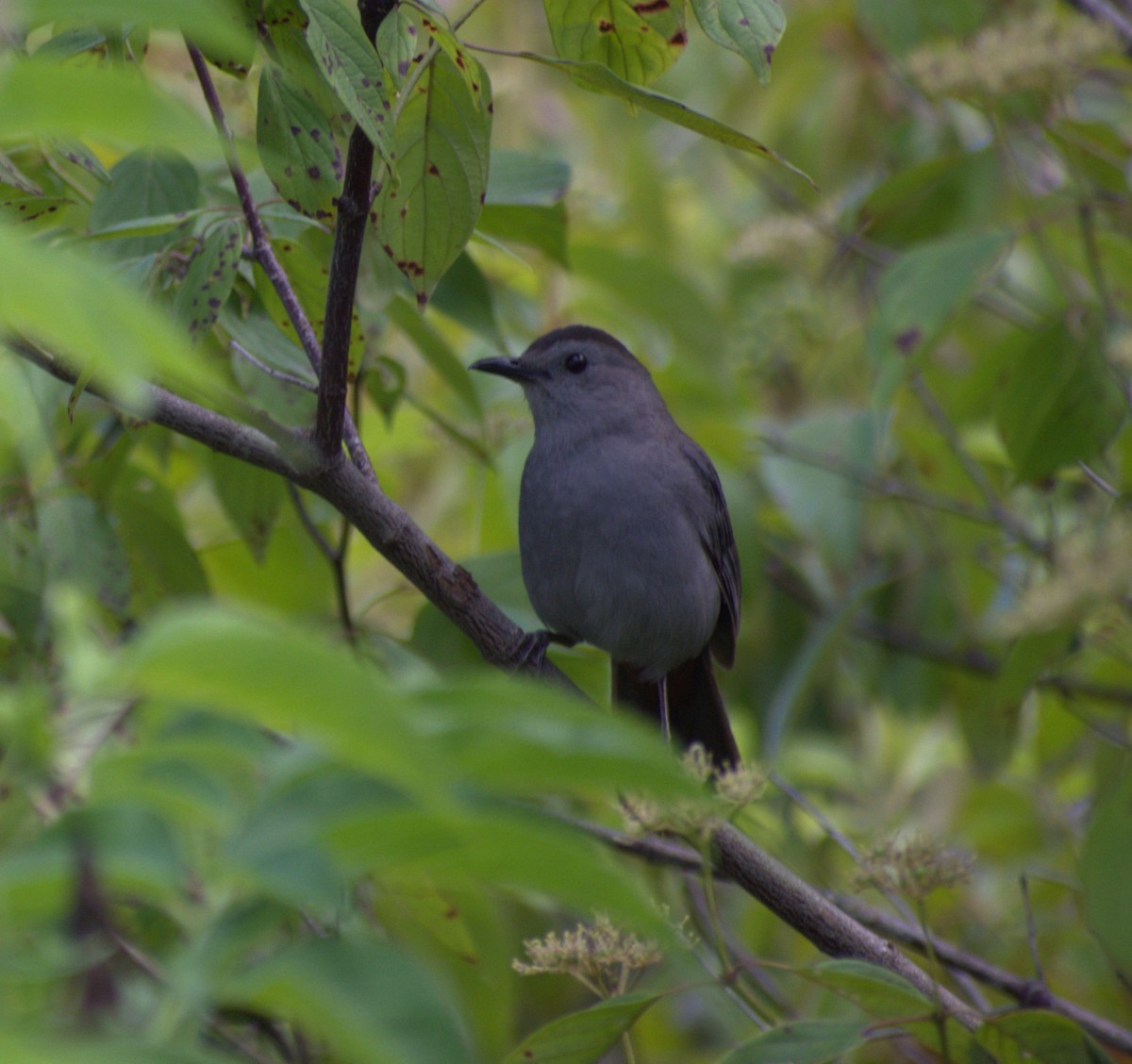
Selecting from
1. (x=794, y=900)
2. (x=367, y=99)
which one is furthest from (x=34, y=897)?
(x=794, y=900)

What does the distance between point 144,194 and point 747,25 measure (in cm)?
135

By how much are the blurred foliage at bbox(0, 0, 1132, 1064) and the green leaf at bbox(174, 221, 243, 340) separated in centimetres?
1

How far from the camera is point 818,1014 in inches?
109

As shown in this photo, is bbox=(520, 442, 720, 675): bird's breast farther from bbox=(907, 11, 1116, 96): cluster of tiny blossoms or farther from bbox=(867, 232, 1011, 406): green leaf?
bbox=(907, 11, 1116, 96): cluster of tiny blossoms

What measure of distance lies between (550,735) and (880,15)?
11.9ft

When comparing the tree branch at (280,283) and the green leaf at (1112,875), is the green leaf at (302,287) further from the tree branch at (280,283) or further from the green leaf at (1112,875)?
the green leaf at (1112,875)

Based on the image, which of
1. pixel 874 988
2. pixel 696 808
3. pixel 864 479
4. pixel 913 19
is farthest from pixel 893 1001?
pixel 913 19

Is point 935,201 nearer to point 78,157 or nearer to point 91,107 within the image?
point 78,157

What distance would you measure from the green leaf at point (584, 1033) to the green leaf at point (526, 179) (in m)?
1.85

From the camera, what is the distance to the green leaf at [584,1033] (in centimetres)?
191

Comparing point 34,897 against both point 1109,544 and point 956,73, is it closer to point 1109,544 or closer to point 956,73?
point 1109,544

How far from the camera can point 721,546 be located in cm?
420

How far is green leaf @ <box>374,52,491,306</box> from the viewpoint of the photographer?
2.13 m

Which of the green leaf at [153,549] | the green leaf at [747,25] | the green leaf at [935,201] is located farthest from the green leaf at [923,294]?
the green leaf at [153,549]
